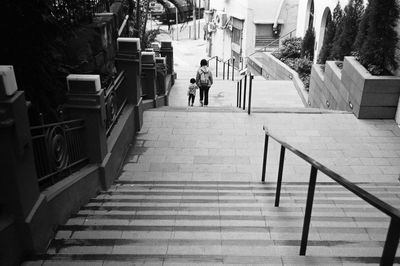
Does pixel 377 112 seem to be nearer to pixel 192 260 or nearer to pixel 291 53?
pixel 192 260

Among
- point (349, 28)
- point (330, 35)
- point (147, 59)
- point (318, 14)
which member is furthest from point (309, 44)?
point (147, 59)

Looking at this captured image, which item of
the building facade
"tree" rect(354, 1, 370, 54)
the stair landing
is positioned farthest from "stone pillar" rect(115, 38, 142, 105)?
the building facade

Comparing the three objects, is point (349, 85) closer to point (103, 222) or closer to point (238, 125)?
point (238, 125)

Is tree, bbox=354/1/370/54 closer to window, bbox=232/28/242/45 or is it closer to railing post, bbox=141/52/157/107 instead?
railing post, bbox=141/52/157/107

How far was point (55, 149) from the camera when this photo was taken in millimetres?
4062

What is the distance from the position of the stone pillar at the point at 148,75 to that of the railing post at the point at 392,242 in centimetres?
773

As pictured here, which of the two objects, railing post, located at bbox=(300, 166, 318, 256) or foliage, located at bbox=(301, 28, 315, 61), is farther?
foliage, located at bbox=(301, 28, 315, 61)

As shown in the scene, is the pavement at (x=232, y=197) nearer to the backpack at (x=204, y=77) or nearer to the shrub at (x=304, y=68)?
the backpack at (x=204, y=77)

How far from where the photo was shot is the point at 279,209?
4621 millimetres

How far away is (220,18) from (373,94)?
22582 mm

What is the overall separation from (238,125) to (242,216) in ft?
13.8

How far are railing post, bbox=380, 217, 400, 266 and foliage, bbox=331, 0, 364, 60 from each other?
374 inches

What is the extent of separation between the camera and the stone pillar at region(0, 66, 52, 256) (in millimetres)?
3033

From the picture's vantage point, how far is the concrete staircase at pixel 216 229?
3430 millimetres
